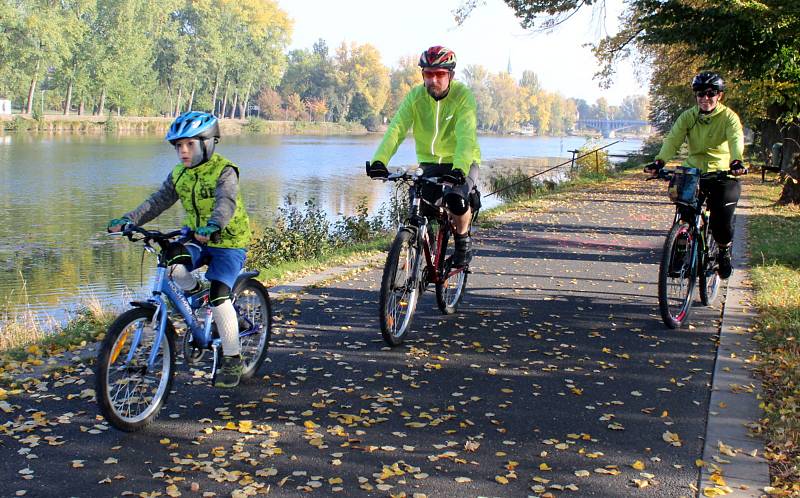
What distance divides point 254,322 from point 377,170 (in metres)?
1.48

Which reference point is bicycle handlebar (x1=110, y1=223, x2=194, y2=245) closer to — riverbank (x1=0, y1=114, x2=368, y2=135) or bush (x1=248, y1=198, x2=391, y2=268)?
bush (x1=248, y1=198, x2=391, y2=268)

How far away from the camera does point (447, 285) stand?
305 inches

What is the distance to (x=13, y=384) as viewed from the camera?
5375 mm

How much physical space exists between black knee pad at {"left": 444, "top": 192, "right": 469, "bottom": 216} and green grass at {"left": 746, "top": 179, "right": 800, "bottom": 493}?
242cm

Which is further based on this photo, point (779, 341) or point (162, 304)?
point (779, 341)

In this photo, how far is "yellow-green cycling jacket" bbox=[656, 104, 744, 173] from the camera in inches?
301

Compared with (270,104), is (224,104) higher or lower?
lower

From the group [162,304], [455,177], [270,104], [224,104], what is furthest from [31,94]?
[162,304]

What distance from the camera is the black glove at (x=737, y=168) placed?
739 cm

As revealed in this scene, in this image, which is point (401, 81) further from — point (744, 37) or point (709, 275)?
point (709, 275)

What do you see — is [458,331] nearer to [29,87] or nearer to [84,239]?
[84,239]

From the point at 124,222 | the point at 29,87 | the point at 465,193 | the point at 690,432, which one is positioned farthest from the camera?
the point at 29,87

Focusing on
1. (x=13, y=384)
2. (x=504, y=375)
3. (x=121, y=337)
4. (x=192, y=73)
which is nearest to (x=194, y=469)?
(x=121, y=337)

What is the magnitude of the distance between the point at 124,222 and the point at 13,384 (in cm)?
151
